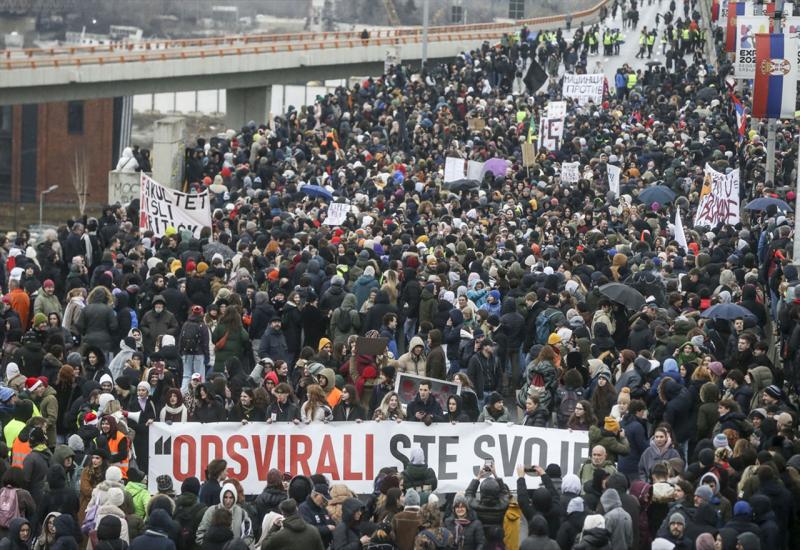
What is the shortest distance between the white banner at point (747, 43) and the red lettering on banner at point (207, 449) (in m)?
19.2

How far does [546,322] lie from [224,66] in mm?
42853

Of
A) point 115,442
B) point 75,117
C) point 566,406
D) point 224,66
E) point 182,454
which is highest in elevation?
point 224,66

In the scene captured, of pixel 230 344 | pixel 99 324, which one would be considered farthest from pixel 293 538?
pixel 99 324

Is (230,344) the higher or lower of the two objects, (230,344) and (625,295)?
the lower

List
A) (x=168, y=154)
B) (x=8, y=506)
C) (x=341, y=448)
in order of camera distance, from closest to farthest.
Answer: (x=8, y=506) < (x=341, y=448) < (x=168, y=154)

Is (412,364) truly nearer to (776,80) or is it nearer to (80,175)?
(776,80)

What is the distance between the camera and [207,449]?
1533cm

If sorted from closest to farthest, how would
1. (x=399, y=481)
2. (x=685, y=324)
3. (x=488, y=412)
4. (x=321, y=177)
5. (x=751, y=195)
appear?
(x=399, y=481) < (x=488, y=412) < (x=685, y=324) < (x=751, y=195) < (x=321, y=177)

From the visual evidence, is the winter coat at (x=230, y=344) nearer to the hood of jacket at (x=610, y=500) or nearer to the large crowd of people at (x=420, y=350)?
the large crowd of people at (x=420, y=350)

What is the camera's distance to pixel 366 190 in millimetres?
31359

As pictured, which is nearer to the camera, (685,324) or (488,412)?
(488,412)

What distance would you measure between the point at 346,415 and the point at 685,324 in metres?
3.66

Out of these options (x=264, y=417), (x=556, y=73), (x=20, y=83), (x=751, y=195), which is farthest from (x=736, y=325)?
(x=20, y=83)

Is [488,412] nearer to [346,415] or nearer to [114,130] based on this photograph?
[346,415]
